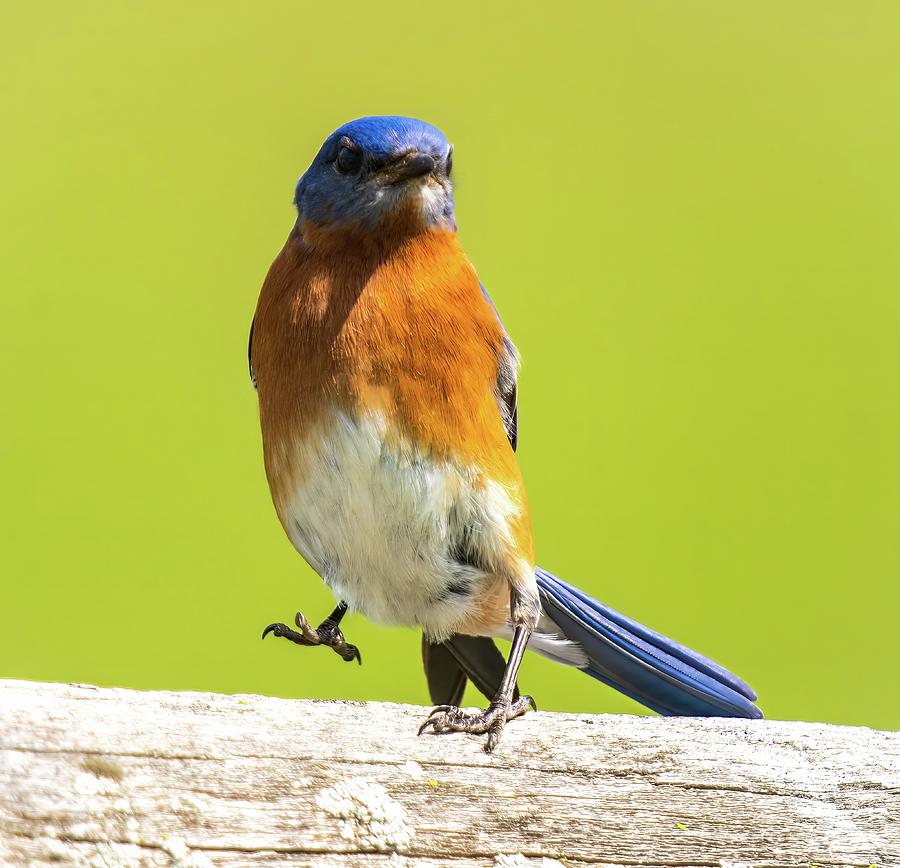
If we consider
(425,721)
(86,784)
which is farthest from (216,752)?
(425,721)

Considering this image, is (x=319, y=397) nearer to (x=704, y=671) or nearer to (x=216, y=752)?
(x=216, y=752)

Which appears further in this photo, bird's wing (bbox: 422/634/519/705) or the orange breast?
bird's wing (bbox: 422/634/519/705)

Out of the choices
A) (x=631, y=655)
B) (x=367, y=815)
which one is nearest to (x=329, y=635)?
(x=631, y=655)

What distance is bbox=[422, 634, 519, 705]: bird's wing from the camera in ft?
10.8

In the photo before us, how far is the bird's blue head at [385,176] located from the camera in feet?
9.13

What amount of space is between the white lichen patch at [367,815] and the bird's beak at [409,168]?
4.72 feet

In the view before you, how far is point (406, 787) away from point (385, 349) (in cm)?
104

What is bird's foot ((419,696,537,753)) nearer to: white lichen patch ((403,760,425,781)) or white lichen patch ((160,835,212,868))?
white lichen patch ((403,760,425,781))

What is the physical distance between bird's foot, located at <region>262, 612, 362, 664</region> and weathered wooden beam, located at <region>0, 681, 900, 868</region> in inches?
41.1

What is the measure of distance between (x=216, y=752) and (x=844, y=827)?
1.06 meters

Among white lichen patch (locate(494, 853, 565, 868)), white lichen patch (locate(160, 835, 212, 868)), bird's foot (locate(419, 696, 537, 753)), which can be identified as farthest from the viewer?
bird's foot (locate(419, 696, 537, 753))

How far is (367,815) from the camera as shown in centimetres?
190

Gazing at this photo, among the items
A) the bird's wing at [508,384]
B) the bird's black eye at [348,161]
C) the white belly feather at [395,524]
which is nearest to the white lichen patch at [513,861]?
the white belly feather at [395,524]

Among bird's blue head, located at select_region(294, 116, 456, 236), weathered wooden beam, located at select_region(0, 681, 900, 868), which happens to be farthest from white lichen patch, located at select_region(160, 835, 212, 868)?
bird's blue head, located at select_region(294, 116, 456, 236)
